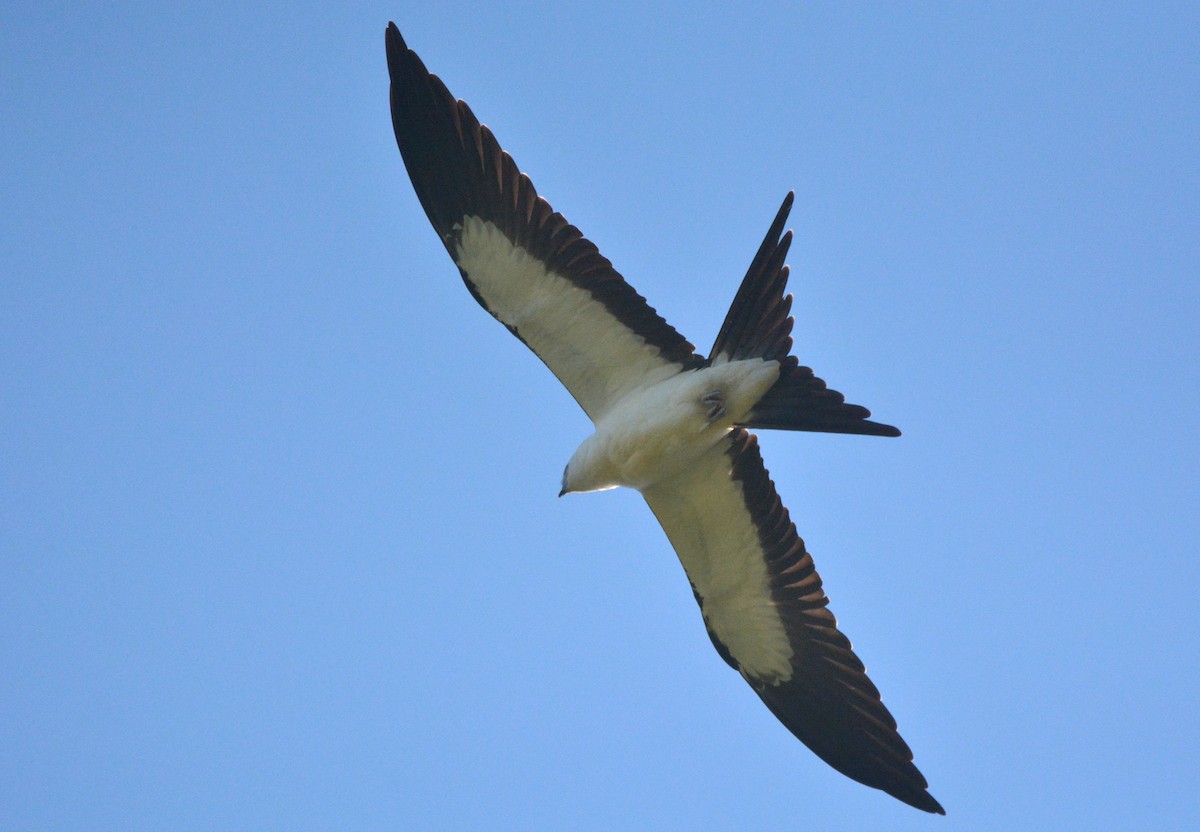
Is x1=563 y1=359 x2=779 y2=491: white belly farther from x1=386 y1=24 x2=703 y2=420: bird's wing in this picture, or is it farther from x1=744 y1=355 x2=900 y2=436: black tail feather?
x1=386 y1=24 x2=703 y2=420: bird's wing

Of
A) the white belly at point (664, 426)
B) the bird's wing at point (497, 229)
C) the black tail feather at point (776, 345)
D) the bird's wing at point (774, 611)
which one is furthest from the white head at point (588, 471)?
the black tail feather at point (776, 345)

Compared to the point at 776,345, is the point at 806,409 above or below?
below

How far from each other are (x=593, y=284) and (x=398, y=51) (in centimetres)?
186

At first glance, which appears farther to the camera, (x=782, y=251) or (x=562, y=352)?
(x=562, y=352)

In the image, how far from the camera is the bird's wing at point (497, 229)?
744cm

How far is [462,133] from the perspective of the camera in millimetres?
7496

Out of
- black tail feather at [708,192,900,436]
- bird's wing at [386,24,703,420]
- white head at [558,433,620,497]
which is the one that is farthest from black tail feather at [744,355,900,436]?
white head at [558,433,620,497]

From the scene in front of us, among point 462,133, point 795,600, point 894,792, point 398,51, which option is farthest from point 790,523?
point 398,51

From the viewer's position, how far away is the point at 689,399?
7430mm

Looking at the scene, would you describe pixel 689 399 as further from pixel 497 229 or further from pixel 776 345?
pixel 497 229

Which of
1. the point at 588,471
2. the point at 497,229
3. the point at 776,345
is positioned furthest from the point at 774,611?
the point at 497,229

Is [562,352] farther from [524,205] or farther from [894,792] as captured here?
[894,792]

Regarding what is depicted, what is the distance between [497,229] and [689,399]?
1.57 metres

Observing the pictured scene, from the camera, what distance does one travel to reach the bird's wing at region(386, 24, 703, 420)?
24.4 ft
